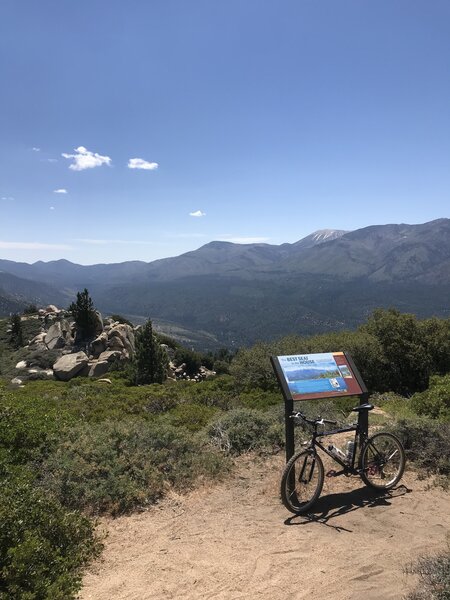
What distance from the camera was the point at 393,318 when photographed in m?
25.7

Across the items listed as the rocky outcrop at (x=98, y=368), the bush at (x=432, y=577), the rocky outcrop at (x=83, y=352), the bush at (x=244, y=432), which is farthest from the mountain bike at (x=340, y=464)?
the rocky outcrop at (x=98, y=368)

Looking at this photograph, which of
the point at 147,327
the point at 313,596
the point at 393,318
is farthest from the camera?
the point at 147,327

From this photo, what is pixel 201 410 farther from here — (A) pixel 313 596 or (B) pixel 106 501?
(A) pixel 313 596

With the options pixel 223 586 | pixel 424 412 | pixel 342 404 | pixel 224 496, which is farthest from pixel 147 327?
pixel 223 586

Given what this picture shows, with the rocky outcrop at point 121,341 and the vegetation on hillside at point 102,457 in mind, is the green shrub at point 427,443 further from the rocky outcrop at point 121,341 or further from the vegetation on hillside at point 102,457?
the rocky outcrop at point 121,341

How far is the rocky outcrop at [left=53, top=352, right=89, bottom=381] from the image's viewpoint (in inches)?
1390

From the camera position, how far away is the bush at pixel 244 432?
9.12m

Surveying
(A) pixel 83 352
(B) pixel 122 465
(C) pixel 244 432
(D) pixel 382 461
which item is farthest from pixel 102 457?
(A) pixel 83 352

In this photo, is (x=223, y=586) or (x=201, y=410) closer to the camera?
(x=223, y=586)

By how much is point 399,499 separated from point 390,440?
94 centimetres

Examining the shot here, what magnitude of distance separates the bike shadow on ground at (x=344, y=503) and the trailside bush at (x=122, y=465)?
7.07ft

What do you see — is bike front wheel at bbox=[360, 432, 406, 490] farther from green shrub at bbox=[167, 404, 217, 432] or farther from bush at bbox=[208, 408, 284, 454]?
green shrub at bbox=[167, 404, 217, 432]

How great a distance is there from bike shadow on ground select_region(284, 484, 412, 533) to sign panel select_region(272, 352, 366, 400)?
1.65 meters

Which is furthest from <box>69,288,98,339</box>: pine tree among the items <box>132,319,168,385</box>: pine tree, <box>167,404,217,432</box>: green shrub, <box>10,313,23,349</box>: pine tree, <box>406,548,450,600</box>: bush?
<box>406,548,450,600</box>: bush
